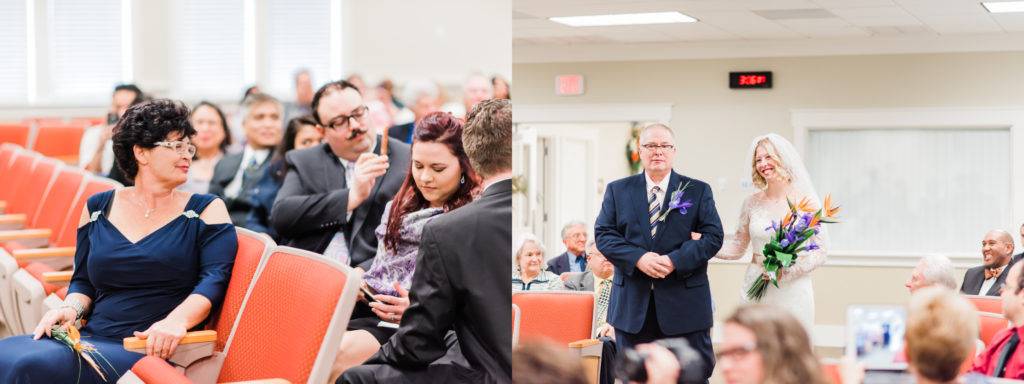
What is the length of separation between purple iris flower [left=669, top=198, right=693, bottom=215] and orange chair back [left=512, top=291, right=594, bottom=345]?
0.44m

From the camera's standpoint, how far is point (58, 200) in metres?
4.44

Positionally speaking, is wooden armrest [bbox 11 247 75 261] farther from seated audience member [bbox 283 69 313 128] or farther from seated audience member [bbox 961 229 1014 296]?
seated audience member [bbox 961 229 1014 296]

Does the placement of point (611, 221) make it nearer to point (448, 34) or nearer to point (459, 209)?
point (459, 209)

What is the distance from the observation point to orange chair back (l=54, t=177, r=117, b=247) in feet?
12.5

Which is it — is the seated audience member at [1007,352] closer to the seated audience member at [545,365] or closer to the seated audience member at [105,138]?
the seated audience member at [545,365]

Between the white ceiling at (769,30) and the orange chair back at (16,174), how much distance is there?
328cm

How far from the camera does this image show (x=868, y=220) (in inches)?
128

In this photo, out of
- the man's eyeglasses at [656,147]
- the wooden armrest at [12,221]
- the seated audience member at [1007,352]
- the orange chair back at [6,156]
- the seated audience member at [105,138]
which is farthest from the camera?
the orange chair back at [6,156]

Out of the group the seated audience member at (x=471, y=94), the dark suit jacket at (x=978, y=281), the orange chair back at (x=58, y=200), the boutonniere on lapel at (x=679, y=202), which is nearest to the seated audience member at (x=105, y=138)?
the orange chair back at (x=58, y=200)

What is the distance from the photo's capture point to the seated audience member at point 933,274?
8.77 ft

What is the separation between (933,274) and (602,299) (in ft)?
3.25

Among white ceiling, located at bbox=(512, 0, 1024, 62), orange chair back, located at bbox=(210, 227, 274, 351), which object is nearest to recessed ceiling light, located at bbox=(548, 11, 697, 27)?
white ceiling, located at bbox=(512, 0, 1024, 62)

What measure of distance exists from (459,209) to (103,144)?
2.15m

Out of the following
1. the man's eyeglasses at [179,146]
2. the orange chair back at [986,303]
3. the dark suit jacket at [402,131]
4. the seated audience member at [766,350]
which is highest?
the dark suit jacket at [402,131]
